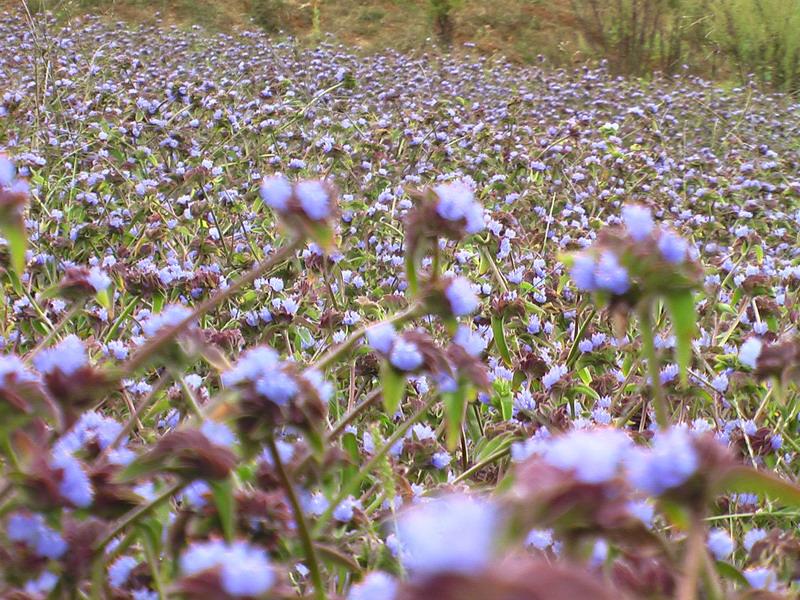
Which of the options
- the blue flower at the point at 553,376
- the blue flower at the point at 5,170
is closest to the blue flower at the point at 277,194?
the blue flower at the point at 5,170

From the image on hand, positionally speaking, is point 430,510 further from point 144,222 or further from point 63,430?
point 144,222

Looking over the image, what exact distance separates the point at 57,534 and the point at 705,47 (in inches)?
354

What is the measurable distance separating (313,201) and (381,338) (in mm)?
144

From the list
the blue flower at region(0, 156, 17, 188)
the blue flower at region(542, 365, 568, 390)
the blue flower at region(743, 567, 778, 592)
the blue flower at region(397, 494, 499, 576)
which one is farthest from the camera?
the blue flower at region(542, 365, 568, 390)

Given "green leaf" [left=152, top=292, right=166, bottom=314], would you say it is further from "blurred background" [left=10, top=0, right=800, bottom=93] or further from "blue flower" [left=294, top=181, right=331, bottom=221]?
"blurred background" [left=10, top=0, right=800, bottom=93]

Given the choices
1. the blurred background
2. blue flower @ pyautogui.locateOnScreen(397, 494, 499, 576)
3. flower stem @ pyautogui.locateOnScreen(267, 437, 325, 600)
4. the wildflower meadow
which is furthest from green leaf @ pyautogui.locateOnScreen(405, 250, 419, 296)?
the blurred background

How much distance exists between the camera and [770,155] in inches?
171

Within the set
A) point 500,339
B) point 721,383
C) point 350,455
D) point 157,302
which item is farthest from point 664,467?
point 157,302

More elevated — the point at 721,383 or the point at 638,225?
the point at 638,225

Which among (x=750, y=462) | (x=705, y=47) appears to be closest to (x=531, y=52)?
(x=705, y=47)

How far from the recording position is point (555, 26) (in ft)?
33.2

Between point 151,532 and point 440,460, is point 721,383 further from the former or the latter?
point 151,532

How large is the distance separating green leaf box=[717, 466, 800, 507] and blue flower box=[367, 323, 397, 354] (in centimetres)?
35

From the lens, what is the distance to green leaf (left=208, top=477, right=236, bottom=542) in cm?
55
